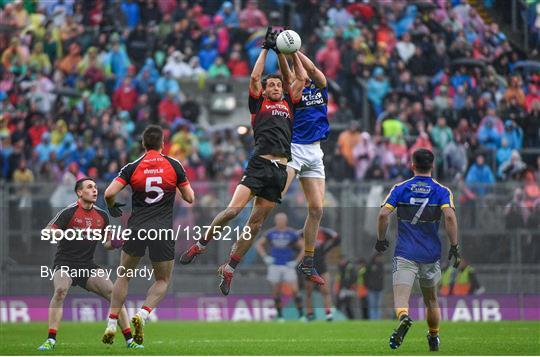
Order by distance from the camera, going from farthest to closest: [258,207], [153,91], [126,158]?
1. [153,91]
2. [126,158]
3. [258,207]

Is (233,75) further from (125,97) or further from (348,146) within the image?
(348,146)

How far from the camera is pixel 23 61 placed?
98.1ft

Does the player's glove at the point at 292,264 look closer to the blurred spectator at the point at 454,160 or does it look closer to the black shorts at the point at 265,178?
the blurred spectator at the point at 454,160

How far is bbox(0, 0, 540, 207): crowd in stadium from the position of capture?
2677 centimetres

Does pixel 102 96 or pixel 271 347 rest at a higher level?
pixel 102 96

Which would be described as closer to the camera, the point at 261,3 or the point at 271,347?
the point at 271,347

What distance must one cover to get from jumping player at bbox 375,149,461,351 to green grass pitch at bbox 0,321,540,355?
75cm

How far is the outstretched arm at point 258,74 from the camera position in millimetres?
14266

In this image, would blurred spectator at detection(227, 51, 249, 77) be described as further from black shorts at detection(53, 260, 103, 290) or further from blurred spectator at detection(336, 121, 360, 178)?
black shorts at detection(53, 260, 103, 290)

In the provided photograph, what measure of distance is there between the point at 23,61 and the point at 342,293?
409 inches

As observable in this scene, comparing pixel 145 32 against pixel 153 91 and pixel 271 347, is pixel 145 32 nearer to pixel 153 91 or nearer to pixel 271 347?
pixel 153 91

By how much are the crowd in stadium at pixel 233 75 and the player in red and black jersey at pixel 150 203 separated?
37.2 feet

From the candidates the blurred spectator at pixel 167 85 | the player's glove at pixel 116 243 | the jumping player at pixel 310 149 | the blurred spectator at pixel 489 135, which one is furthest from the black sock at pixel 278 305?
the player's glove at pixel 116 243

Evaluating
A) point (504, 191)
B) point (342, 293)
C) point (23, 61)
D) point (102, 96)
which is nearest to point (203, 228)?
point (342, 293)
